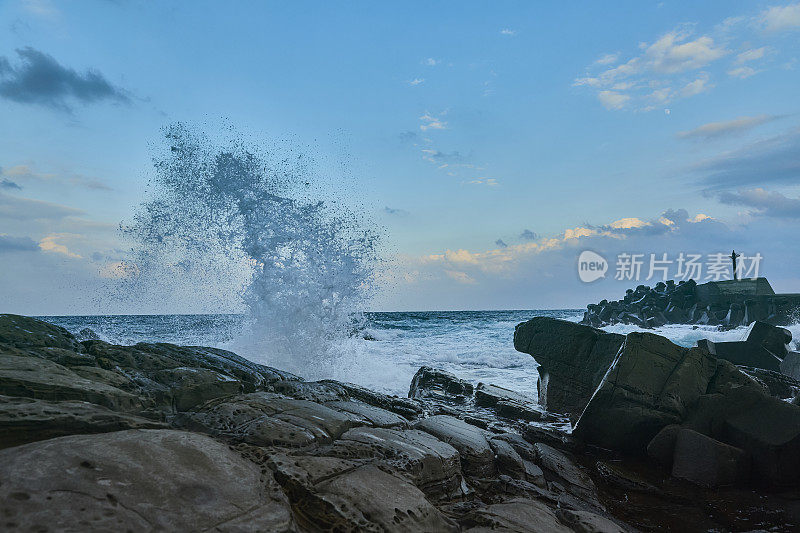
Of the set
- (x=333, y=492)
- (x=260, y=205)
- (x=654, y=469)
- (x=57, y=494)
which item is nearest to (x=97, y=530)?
(x=57, y=494)

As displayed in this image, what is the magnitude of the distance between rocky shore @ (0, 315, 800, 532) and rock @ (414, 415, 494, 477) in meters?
0.02

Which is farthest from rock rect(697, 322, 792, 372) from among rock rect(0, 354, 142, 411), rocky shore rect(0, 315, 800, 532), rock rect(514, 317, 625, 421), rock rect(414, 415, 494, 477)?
rock rect(0, 354, 142, 411)

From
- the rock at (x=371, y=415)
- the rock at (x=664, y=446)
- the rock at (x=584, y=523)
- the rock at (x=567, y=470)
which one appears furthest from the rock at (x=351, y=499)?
→ the rock at (x=664, y=446)

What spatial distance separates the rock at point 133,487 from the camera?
1849 mm

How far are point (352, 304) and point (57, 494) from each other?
1080cm

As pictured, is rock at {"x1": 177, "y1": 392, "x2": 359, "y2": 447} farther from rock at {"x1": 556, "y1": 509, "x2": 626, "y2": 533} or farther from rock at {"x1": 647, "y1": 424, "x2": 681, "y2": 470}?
rock at {"x1": 647, "y1": 424, "x2": 681, "y2": 470}

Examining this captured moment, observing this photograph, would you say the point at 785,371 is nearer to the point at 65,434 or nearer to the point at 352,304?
the point at 352,304

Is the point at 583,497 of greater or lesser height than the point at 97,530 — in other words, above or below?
below

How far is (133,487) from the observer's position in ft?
6.93

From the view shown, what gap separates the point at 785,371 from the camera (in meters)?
9.87

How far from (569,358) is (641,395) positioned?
7.96 feet

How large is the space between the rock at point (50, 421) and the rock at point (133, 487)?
0.41 meters

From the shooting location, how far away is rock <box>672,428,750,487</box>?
464cm

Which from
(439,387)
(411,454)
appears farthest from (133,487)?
(439,387)
